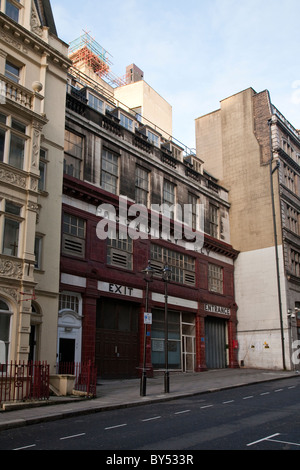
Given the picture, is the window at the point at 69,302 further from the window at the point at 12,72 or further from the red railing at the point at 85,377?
the window at the point at 12,72

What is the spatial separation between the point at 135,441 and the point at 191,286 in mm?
21318

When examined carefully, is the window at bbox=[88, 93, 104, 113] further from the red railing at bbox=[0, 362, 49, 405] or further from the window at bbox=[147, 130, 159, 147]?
the red railing at bbox=[0, 362, 49, 405]

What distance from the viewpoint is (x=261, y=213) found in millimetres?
35438

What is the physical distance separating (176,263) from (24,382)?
617 inches

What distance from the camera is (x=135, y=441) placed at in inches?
371

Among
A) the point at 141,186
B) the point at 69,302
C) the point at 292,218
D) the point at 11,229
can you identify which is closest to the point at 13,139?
the point at 11,229

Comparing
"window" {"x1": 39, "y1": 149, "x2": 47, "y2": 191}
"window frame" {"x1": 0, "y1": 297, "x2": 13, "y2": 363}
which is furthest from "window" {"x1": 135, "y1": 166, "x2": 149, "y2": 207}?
"window frame" {"x1": 0, "y1": 297, "x2": 13, "y2": 363}

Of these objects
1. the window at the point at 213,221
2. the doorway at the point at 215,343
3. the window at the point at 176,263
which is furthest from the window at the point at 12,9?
the doorway at the point at 215,343

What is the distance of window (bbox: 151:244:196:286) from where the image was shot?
92.1 feet

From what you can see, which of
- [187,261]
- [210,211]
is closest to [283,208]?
[210,211]

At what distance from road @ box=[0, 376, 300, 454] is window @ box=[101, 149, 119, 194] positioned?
521 inches

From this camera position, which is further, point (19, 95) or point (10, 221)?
point (19, 95)

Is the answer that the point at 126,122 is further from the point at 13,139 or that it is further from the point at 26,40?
the point at 13,139

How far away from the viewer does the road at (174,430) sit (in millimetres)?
9023
